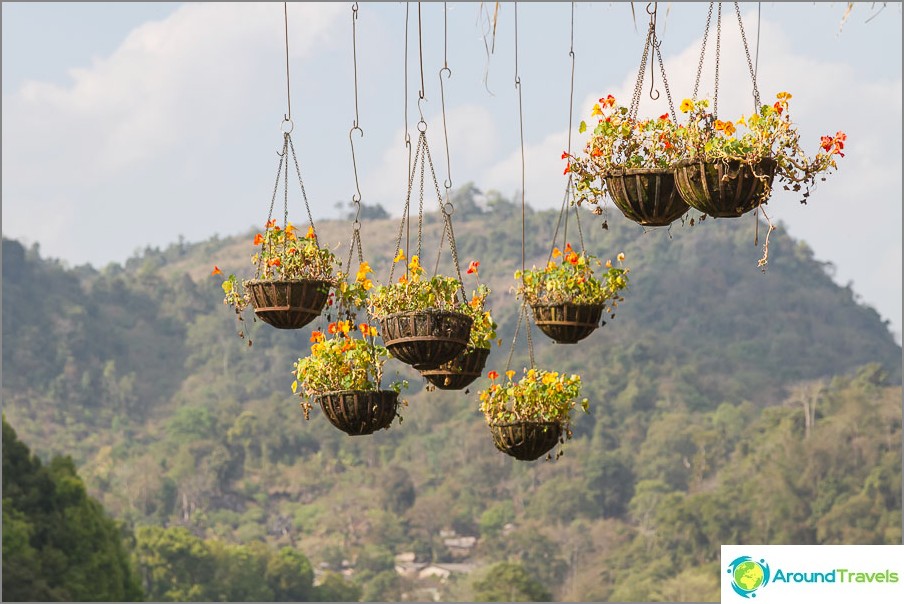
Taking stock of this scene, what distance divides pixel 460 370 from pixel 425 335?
0.79m

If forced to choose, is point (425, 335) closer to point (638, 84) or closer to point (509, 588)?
point (638, 84)

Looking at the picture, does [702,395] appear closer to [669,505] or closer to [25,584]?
[669,505]

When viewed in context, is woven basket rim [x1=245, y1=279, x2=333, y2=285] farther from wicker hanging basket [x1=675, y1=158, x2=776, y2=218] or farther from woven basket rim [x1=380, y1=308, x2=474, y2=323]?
wicker hanging basket [x1=675, y1=158, x2=776, y2=218]

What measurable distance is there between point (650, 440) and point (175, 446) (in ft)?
73.4

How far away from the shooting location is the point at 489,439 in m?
75.8

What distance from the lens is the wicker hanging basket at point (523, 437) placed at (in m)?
6.98

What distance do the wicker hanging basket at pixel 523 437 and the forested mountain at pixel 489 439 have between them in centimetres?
4048

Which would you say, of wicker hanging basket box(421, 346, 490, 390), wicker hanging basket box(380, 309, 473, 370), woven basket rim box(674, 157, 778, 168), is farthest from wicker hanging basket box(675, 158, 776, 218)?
wicker hanging basket box(421, 346, 490, 390)

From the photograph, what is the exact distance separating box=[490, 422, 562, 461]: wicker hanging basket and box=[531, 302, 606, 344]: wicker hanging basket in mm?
423

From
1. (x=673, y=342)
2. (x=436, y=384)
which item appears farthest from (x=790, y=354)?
(x=436, y=384)

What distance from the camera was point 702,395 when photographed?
8312 cm

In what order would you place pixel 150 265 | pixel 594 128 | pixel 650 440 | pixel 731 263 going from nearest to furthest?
pixel 594 128, pixel 650 440, pixel 731 263, pixel 150 265

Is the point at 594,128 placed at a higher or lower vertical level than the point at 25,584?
higher

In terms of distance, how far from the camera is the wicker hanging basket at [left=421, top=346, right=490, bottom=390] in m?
7.11
